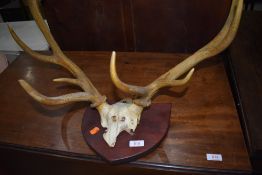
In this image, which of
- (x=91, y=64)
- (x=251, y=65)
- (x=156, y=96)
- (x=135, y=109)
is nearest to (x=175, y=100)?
(x=156, y=96)

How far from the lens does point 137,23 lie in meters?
1.34

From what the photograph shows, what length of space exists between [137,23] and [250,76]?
1.88 feet

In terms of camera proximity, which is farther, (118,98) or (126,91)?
(118,98)

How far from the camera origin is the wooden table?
0.90 meters

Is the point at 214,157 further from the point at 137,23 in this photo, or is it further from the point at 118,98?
the point at 137,23

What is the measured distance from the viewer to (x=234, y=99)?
111cm

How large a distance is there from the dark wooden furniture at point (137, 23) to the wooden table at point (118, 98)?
0.31ft

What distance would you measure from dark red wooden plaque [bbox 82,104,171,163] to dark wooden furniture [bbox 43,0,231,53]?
1.45ft

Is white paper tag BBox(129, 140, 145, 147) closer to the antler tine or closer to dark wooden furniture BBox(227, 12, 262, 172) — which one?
the antler tine

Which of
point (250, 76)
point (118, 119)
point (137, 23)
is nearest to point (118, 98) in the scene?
point (118, 119)

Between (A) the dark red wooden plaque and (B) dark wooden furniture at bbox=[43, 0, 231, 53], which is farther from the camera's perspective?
(B) dark wooden furniture at bbox=[43, 0, 231, 53]

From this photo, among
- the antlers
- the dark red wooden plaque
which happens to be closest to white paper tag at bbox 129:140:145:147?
the dark red wooden plaque

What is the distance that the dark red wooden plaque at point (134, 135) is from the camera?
893 mm

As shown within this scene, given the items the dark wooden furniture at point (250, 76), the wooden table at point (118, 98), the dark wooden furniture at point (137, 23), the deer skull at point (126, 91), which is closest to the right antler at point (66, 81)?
the deer skull at point (126, 91)
